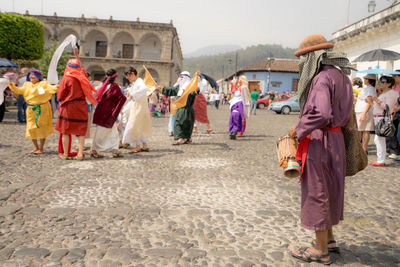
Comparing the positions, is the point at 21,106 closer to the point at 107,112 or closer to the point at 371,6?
the point at 107,112

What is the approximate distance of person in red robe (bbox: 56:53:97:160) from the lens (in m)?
6.68

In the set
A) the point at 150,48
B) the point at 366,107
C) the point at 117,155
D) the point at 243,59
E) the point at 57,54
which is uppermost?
the point at 243,59

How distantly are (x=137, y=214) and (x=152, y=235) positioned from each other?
1.97ft

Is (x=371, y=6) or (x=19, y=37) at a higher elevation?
(x=371, y=6)

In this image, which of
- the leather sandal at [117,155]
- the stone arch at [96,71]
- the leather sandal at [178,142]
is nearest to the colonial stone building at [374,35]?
the leather sandal at [178,142]

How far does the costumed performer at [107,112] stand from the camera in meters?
7.12

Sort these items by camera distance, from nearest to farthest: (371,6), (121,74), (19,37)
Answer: (19,37) < (371,6) < (121,74)

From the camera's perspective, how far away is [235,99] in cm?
1077

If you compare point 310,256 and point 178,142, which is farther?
point 178,142

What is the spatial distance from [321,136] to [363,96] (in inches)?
212

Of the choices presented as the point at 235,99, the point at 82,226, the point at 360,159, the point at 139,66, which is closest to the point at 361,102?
the point at 235,99

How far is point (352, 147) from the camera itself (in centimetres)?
298

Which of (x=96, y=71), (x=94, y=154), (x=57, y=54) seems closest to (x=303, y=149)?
(x=94, y=154)

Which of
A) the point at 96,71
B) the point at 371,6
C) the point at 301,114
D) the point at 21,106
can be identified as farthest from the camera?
the point at 96,71
